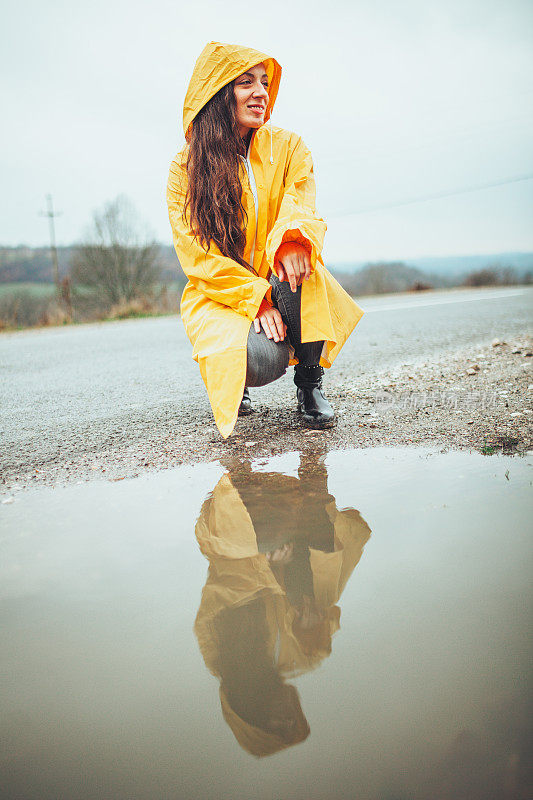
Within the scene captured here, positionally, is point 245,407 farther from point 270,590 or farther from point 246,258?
point 270,590

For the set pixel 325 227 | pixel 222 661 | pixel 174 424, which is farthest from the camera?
pixel 174 424

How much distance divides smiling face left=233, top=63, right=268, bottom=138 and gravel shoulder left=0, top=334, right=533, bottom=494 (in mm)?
1369

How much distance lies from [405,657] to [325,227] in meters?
1.96

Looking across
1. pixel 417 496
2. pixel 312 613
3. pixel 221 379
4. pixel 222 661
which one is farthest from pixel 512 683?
pixel 221 379

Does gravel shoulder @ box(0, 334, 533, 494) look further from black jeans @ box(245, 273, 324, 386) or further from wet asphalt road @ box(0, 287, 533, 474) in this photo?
black jeans @ box(245, 273, 324, 386)

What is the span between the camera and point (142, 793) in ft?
2.76

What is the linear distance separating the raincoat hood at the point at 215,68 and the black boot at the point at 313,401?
1.28m

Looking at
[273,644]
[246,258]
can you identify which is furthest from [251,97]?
[273,644]

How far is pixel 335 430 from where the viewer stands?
8.29 ft

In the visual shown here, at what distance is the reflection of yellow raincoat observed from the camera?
7.66 ft

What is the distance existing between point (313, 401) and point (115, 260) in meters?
26.0

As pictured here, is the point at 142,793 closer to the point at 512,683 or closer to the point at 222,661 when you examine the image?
the point at 222,661

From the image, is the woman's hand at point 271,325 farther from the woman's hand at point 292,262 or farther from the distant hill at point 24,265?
the distant hill at point 24,265

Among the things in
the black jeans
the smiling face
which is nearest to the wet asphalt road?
the black jeans
